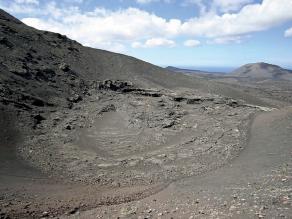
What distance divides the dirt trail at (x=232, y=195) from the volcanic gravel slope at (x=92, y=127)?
3.62 ft

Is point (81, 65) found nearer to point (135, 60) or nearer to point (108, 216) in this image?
point (135, 60)

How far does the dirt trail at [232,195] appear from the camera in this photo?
44.6ft

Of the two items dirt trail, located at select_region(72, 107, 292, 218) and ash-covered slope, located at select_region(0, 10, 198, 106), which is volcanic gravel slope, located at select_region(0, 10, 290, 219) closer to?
ash-covered slope, located at select_region(0, 10, 198, 106)

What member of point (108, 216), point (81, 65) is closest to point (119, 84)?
point (81, 65)

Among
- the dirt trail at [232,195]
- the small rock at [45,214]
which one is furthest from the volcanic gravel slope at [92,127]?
the dirt trail at [232,195]

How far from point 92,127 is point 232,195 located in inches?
727

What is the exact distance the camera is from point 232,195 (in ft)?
50.1

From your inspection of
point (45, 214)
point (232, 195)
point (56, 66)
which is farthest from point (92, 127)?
point (232, 195)

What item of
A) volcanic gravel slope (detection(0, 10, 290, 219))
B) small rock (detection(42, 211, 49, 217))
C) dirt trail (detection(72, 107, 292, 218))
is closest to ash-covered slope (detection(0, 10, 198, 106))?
volcanic gravel slope (detection(0, 10, 290, 219))

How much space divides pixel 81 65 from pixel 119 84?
7042 millimetres

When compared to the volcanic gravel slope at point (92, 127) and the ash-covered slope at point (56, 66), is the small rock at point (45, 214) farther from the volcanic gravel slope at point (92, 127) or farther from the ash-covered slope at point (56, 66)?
the ash-covered slope at point (56, 66)

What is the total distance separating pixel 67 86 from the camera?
134 ft

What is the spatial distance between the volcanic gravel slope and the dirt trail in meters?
1.10

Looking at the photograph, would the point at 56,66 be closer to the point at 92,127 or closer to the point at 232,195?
the point at 92,127
